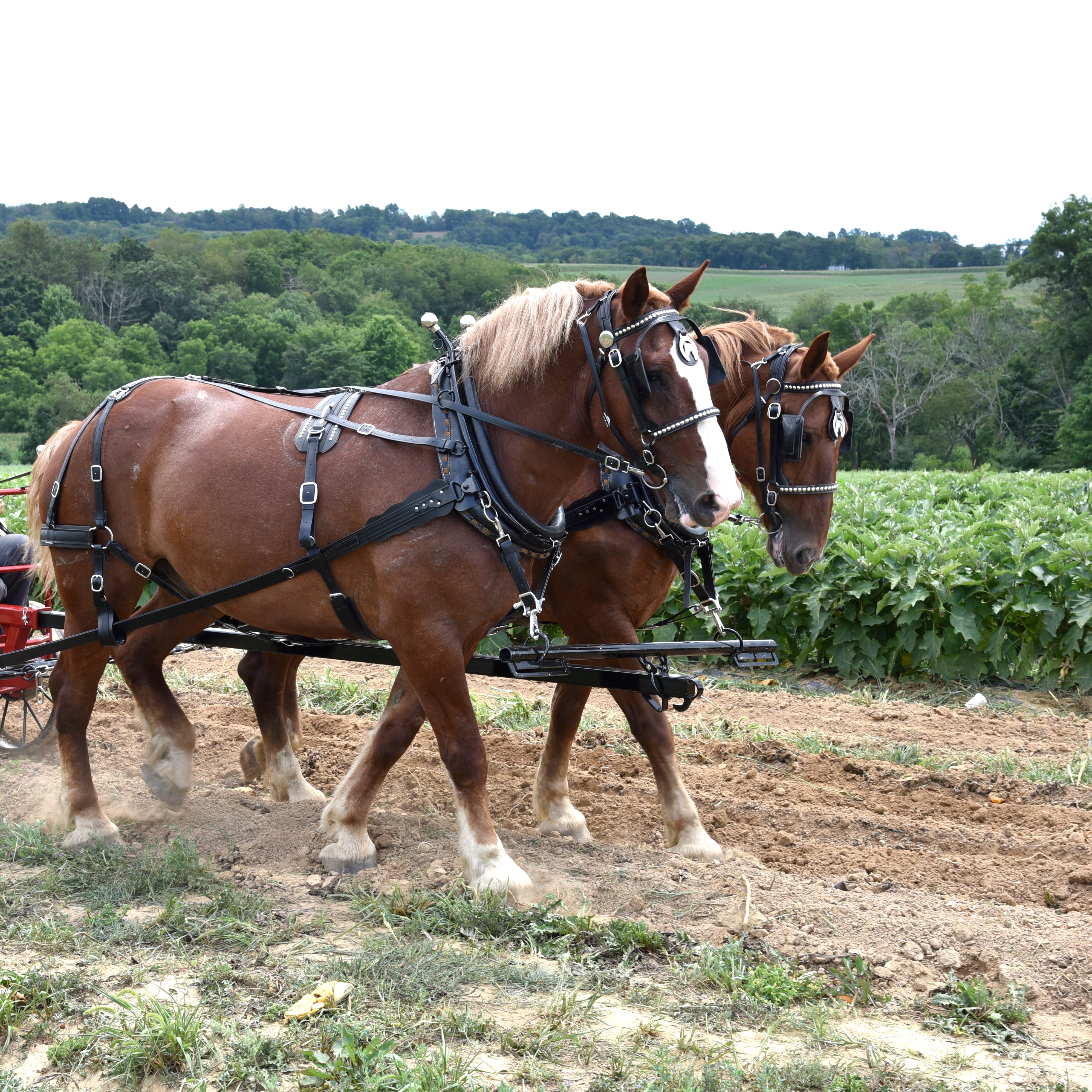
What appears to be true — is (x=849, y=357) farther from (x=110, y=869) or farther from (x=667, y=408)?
(x=110, y=869)

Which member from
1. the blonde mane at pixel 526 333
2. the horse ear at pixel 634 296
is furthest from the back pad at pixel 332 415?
the horse ear at pixel 634 296

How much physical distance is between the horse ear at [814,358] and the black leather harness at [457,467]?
120 centimetres

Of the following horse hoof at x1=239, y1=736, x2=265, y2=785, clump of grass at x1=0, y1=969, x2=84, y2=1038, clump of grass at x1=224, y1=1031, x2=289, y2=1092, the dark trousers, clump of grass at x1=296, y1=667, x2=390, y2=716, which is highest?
the dark trousers

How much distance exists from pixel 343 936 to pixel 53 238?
6417cm

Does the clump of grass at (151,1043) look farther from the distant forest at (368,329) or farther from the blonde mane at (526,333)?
the distant forest at (368,329)

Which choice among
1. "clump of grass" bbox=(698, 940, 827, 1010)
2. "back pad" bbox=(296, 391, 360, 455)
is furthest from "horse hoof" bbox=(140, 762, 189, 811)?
"clump of grass" bbox=(698, 940, 827, 1010)

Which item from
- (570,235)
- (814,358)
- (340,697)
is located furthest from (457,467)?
(570,235)

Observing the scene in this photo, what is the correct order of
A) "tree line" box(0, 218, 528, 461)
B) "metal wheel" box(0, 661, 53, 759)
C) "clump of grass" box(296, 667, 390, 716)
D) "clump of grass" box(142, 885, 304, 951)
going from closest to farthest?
"clump of grass" box(142, 885, 304, 951), "metal wheel" box(0, 661, 53, 759), "clump of grass" box(296, 667, 390, 716), "tree line" box(0, 218, 528, 461)

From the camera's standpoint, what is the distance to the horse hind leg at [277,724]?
194 inches

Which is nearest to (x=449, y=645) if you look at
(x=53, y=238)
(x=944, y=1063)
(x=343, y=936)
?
(x=343, y=936)

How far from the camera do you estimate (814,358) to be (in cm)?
448

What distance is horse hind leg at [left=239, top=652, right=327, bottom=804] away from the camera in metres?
4.93

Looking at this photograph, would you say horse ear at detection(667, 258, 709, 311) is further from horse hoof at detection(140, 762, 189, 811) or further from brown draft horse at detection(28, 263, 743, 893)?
horse hoof at detection(140, 762, 189, 811)

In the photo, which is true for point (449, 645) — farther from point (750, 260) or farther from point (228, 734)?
point (750, 260)
